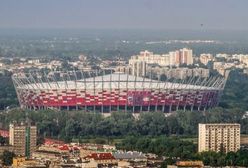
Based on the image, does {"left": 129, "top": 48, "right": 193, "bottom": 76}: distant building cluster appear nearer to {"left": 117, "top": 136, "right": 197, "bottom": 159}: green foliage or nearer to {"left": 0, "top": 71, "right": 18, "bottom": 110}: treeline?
{"left": 0, "top": 71, "right": 18, "bottom": 110}: treeline

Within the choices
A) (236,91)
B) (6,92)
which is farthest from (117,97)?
(236,91)

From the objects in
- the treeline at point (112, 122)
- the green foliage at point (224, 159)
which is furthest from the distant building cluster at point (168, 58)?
the green foliage at point (224, 159)

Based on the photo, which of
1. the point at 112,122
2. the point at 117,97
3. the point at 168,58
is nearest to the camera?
the point at 112,122

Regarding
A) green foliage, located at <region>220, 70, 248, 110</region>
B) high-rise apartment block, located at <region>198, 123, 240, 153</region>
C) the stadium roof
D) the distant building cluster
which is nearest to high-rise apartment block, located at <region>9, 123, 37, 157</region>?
high-rise apartment block, located at <region>198, 123, 240, 153</region>

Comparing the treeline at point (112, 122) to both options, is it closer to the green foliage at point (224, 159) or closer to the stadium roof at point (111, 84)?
the stadium roof at point (111, 84)

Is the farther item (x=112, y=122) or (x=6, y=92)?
(x=6, y=92)

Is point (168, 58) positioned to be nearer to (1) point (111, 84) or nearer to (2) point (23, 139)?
(1) point (111, 84)

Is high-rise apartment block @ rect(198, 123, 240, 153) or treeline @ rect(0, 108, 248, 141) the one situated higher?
high-rise apartment block @ rect(198, 123, 240, 153)
